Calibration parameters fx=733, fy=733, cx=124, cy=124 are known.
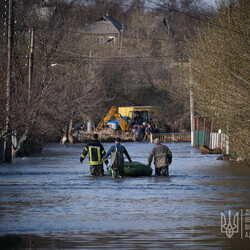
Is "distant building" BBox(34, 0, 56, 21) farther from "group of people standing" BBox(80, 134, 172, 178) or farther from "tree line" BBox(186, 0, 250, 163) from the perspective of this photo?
"group of people standing" BBox(80, 134, 172, 178)

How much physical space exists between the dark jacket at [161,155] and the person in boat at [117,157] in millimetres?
921

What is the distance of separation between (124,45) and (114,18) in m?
22.2

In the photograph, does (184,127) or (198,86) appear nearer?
(198,86)

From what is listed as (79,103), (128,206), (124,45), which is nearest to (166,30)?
(124,45)

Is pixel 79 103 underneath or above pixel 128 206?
above

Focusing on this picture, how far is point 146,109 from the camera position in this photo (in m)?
78.6

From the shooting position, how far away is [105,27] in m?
114

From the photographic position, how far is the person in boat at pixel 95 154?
2541 centimetres

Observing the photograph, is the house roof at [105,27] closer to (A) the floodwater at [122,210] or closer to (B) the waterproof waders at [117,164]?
(A) the floodwater at [122,210]

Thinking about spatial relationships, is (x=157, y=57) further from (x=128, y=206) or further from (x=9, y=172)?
(x=128, y=206)

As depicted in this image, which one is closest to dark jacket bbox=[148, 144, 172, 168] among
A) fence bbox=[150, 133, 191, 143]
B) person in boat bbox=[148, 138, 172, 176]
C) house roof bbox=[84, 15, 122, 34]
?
person in boat bbox=[148, 138, 172, 176]

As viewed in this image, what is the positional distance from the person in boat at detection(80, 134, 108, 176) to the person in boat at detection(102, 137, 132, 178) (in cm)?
34
